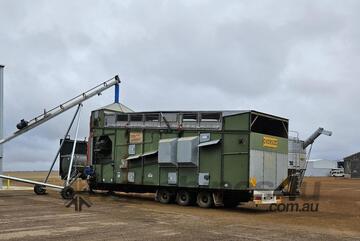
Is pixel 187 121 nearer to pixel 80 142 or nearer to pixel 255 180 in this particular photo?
pixel 255 180

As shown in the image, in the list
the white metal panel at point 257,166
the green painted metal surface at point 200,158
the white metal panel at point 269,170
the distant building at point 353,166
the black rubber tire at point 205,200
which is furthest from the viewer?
the distant building at point 353,166

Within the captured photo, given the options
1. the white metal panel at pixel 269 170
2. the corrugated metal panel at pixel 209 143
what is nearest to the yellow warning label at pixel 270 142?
the white metal panel at pixel 269 170

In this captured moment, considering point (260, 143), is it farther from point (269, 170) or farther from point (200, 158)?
point (200, 158)

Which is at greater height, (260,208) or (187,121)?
(187,121)

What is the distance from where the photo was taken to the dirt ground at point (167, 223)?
11.9 metres

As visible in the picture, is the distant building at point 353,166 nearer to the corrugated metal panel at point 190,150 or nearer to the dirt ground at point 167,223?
the dirt ground at point 167,223

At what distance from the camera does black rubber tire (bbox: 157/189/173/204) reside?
21375mm

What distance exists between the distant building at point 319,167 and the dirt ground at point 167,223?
263 ft

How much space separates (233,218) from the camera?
54.1 feet

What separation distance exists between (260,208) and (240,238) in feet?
31.5

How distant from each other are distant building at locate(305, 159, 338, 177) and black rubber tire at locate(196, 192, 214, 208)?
3072 inches

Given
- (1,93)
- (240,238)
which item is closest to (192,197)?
(240,238)

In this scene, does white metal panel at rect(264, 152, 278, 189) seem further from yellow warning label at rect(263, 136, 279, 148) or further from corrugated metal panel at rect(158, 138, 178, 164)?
corrugated metal panel at rect(158, 138, 178, 164)

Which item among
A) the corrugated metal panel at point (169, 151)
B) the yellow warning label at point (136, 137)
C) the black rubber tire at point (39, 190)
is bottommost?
the black rubber tire at point (39, 190)
